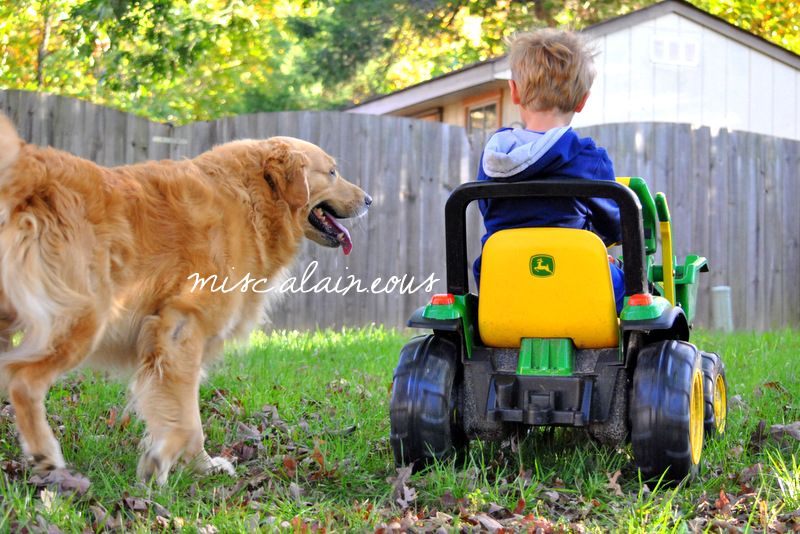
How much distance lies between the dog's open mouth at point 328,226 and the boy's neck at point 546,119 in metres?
1.47

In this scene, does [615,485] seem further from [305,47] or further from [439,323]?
[305,47]

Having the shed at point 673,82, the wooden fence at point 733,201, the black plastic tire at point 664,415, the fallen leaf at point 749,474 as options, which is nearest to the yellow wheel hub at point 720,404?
the fallen leaf at point 749,474

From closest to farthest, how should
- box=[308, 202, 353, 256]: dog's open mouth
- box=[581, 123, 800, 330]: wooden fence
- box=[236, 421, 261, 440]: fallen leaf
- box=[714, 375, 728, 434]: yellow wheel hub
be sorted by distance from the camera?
box=[714, 375, 728, 434]: yellow wheel hub → box=[236, 421, 261, 440]: fallen leaf → box=[308, 202, 353, 256]: dog's open mouth → box=[581, 123, 800, 330]: wooden fence

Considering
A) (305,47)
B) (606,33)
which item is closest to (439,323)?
(606,33)

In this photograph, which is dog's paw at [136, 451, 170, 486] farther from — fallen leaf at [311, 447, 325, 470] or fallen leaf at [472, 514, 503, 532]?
fallen leaf at [472, 514, 503, 532]

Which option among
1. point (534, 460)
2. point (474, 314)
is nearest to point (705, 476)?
point (534, 460)

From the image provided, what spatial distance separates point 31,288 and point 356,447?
1526 mm

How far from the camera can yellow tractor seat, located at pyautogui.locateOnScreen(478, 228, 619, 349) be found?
318 centimetres

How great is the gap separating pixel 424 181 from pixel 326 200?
4.42 meters

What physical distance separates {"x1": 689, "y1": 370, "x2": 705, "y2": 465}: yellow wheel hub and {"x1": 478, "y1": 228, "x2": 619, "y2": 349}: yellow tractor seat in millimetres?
404

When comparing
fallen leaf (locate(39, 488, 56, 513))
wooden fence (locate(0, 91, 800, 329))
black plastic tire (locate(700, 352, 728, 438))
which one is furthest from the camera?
wooden fence (locate(0, 91, 800, 329))

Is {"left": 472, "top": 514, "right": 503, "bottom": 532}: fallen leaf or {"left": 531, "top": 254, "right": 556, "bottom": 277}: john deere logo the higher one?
{"left": 531, "top": 254, "right": 556, "bottom": 277}: john deere logo

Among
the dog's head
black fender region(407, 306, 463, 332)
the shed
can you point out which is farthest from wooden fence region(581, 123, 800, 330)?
black fender region(407, 306, 463, 332)

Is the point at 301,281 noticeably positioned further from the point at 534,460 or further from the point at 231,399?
the point at 534,460
